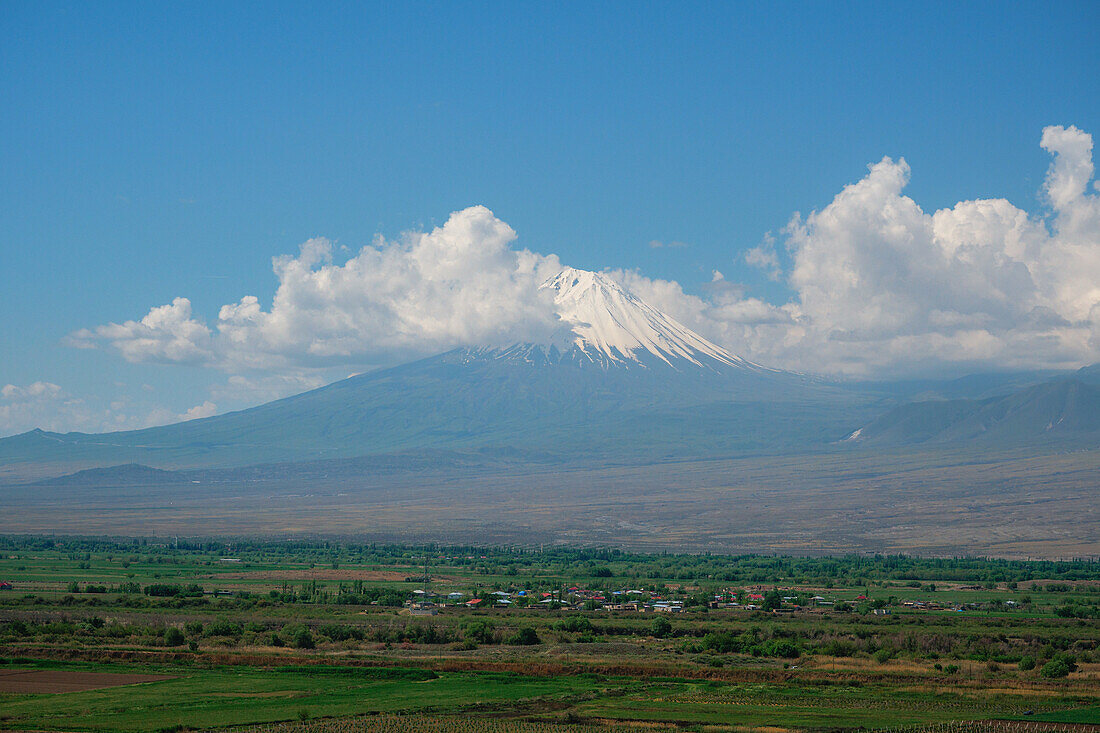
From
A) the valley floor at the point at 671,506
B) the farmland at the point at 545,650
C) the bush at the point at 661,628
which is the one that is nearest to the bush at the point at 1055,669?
the farmland at the point at 545,650

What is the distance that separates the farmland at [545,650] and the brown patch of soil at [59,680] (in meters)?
0.14

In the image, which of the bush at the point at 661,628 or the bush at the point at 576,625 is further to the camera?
the bush at the point at 576,625

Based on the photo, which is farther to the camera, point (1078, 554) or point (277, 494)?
point (277, 494)

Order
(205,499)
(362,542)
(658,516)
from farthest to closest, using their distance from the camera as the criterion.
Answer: (205,499)
(658,516)
(362,542)

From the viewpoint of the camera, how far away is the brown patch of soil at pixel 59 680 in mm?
30553

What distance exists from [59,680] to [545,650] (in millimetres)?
15887

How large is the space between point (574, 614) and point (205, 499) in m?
121

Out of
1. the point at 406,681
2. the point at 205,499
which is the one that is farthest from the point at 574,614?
the point at 205,499

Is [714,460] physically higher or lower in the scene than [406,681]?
higher

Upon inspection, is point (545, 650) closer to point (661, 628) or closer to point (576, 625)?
point (576, 625)

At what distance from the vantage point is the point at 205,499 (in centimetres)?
15988

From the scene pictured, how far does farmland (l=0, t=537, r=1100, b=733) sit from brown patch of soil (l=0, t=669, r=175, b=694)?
139mm

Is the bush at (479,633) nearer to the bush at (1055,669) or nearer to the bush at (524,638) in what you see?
the bush at (524,638)

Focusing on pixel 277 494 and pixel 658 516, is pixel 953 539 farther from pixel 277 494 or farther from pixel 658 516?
pixel 277 494
